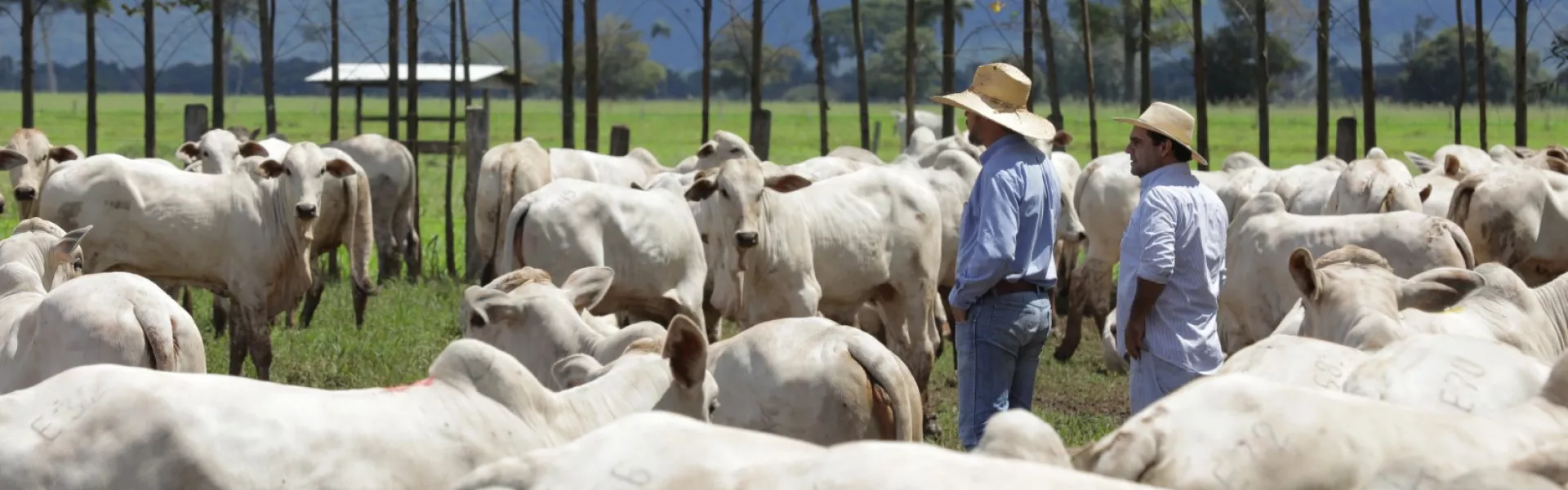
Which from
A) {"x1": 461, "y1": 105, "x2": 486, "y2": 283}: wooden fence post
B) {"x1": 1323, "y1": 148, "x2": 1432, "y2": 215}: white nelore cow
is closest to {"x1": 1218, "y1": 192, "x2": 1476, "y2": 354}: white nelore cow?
{"x1": 1323, "y1": 148, "x2": 1432, "y2": 215}: white nelore cow

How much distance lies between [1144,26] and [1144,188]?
13.6 metres

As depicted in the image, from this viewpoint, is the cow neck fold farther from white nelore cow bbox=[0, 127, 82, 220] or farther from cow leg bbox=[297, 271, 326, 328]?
white nelore cow bbox=[0, 127, 82, 220]

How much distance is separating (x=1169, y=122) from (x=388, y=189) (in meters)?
11.8

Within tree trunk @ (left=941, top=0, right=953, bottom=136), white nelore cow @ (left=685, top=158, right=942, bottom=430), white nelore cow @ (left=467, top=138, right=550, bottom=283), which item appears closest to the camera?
white nelore cow @ (left=685, top=158, right=942, bottom=430)

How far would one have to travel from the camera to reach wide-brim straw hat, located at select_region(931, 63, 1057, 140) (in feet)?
23.7

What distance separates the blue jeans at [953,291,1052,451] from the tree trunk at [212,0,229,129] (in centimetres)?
1188

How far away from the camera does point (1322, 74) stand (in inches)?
739

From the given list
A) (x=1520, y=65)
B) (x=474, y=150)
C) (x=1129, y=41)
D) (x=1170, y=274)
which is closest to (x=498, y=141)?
(x=1129, y=41)

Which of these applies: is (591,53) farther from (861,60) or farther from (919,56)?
(919,56)

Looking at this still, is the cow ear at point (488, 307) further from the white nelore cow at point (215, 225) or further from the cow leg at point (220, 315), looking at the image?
the cow leg at point (220, 315)

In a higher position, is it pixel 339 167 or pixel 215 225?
pixel 339 167

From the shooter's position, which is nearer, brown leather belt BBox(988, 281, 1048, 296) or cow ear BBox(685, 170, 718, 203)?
brown leather belt BBox(988, 281, 1048, 296)

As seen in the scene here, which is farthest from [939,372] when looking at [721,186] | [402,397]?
[402,397]

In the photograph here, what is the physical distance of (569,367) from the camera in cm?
554
